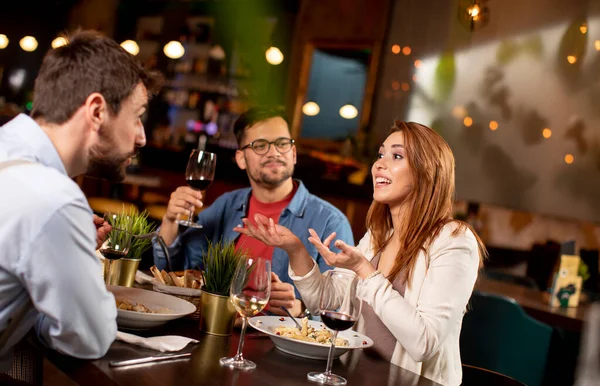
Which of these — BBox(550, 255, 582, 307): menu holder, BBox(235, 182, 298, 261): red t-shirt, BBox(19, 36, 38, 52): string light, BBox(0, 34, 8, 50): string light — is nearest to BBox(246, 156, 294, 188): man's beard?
BBox(235, 182, 298, 261): red t-shirt

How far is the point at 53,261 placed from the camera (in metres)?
1.36

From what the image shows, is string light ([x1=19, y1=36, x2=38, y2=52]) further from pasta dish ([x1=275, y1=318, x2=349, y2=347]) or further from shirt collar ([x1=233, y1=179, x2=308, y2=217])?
pasta dish ([x1=275, y1=318, x2=349, y2=347])

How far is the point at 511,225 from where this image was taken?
5953 millimetres

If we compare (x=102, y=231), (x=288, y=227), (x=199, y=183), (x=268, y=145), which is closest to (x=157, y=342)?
(x=102, y=231)

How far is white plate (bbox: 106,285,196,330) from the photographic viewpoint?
5.50 ft

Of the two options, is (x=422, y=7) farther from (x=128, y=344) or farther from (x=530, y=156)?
(x=128, y=344)

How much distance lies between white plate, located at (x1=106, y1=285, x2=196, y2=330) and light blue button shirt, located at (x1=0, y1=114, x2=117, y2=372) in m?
0.20

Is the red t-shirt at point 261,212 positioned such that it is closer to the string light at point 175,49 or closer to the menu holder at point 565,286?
the menu holder at point 565,286

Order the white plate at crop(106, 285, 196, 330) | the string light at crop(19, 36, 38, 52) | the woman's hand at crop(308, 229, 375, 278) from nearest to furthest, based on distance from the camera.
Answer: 1. the white plate at crop(106, 285, 196, 330)
2. the woman's hand at crop(308, 229, 375, 278)
3. the string light at crop(19, 36, 38, 52)

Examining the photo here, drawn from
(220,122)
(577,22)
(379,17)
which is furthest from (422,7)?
(220,122)

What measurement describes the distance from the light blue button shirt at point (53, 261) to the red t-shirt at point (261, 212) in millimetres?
1527

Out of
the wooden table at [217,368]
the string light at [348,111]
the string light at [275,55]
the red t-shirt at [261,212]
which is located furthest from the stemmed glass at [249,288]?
the string light at [275,55]

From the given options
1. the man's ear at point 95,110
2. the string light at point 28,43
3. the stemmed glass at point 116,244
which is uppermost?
the string light at point 28,43

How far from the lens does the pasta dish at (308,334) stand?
1768 millimetres
